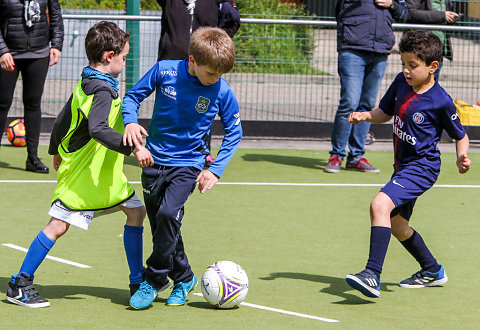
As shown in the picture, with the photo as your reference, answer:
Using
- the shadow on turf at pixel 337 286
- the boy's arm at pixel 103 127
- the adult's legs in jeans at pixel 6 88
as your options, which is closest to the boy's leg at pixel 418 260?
the shadow on turf at pixel 337 286

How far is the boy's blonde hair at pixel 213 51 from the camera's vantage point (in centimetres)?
464

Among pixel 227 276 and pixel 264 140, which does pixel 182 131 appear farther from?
pixel 264 140

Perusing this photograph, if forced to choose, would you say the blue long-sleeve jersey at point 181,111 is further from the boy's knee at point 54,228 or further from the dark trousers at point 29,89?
the dark trousers at point 29,89

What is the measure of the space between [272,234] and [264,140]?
4.87 m

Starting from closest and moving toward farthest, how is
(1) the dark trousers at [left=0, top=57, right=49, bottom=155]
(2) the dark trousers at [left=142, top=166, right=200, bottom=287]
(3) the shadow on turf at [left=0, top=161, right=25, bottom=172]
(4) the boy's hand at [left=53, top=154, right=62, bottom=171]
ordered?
(2) the dark trousers at [left=142, top=166, right=200, bottom=287] < (4) the boy's hand at [left=53, top=154, right=62, bottom=171] < (1) the dark trousers at [left=0, top=57, right=49, bottom=155] < (3) the shadow on turf at [left=0, top=161, right=25, bottom=172]

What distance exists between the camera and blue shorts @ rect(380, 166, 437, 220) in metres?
5.28

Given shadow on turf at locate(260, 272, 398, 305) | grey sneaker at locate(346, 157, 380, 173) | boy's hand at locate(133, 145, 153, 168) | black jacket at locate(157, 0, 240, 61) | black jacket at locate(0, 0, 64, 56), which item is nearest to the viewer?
boy's hand at locate(133, 145, 153, 168)

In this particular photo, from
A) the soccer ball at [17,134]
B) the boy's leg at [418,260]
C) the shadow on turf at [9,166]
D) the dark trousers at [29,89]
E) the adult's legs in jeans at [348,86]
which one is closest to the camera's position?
the boy's leg at [418,260]

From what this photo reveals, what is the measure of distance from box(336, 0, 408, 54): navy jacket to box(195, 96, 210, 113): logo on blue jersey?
178 inches

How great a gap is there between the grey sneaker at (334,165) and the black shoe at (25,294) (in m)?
4.97

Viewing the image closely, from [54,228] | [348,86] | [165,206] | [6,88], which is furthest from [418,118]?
[6,88]

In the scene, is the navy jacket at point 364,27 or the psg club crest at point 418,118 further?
the navy jacket at point 364,27

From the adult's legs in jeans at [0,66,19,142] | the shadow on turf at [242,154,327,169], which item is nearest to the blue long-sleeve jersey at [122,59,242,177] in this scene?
the adult's legs in jeans at [0,66,19,142]

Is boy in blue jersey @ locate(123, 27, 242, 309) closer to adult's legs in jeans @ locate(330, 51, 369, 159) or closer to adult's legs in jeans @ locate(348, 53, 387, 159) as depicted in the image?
adult's legs in jeans @ locate(330, 51, 369, 159)
